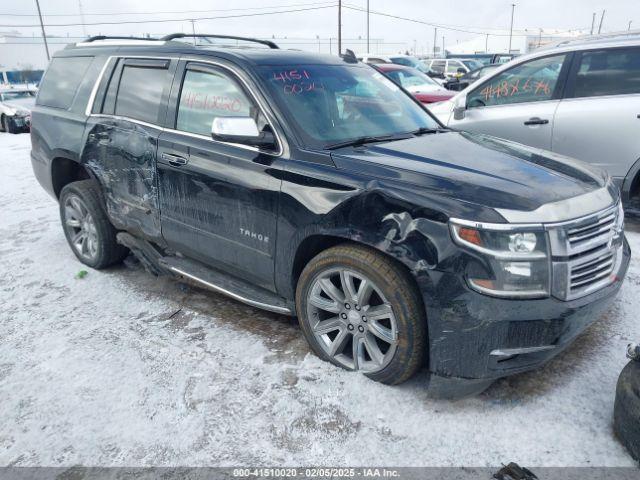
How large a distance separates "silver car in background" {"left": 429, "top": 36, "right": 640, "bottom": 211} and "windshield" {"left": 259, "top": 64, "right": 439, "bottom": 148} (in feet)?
6.35

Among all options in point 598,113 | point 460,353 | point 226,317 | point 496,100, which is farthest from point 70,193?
point 598,113

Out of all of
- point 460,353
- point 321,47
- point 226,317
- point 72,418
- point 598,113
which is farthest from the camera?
point 321,47

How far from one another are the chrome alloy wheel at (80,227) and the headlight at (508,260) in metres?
3.38

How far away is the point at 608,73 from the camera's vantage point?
5.19m

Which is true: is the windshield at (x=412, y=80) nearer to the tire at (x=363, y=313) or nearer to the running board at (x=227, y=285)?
the running board at (x=227, y=285)

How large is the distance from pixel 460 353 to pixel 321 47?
76.4 m

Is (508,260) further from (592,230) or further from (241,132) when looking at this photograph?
(241,132)

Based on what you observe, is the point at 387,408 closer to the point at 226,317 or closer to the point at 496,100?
the point at 226,317

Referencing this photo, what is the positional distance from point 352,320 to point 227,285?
3.30 feet

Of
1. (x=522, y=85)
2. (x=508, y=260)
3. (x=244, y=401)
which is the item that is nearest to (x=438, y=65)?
(x=522, y=85)

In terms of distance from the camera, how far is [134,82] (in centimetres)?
398

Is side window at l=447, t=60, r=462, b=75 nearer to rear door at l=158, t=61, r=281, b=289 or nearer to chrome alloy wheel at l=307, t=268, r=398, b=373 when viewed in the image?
rear door at l=158, t=61, r=281, b=289

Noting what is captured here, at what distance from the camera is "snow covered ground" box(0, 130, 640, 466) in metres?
2.41

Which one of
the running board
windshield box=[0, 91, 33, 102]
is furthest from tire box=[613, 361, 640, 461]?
windshield box=[0, 91, 33, 102]
